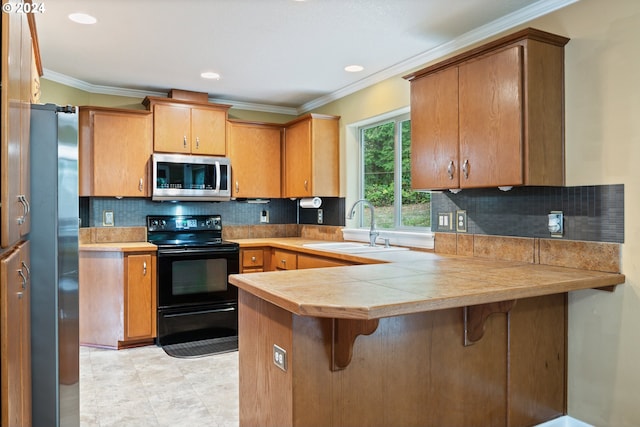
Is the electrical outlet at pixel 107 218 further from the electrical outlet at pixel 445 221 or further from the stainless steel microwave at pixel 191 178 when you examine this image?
the electrical outlet at pixel 445 221

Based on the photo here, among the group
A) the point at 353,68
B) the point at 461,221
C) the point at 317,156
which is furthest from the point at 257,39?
the point at 461,221

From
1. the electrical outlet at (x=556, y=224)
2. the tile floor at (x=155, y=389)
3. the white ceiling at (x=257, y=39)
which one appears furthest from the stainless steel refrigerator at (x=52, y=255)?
the electrical outlet at (x=556, y=224)

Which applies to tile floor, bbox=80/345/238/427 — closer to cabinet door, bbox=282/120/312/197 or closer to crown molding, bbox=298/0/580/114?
cabinet door, bbox=282/120/312/197

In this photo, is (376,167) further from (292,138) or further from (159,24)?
(159,24)

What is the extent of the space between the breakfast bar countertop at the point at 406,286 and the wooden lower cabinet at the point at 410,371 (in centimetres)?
13

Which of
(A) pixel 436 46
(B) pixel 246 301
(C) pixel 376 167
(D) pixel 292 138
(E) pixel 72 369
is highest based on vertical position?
(A) pixel 436 46

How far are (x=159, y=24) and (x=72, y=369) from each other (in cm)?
207

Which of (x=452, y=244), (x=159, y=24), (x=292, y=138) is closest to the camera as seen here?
(x=159, y=24)

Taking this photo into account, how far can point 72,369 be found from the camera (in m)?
2.13

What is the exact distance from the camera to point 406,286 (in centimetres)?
183

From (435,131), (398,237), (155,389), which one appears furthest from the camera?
(398,237)

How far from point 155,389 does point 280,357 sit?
1576 millimetres

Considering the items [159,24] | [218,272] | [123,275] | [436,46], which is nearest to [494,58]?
[436,46]

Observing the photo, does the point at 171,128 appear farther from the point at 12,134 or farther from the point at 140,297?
the point at 12,134
